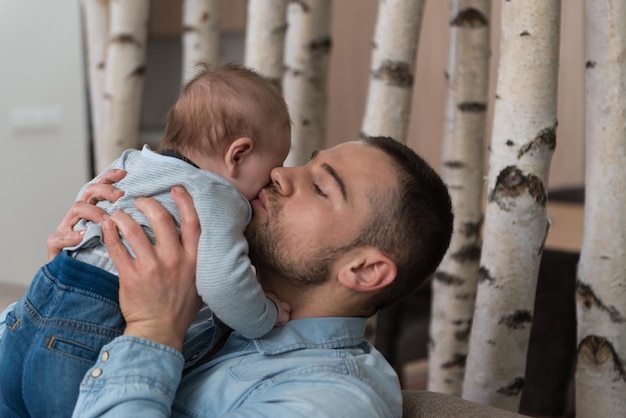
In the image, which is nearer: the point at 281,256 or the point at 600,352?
the point at 281,256

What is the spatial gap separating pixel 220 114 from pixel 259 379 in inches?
16.2

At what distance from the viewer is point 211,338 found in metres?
1.42

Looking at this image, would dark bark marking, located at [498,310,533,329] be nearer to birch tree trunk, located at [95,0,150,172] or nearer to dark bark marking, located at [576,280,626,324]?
dark bark marking, located at [576,280,626,324]

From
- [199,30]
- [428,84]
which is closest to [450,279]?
[199,30]

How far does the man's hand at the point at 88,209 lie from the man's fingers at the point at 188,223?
4.7 inches

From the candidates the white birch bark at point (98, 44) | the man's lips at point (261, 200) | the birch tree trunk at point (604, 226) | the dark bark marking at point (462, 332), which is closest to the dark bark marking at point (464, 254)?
the dark bark marking at point (462, 332)

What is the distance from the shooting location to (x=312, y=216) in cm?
131

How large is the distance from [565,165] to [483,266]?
10.6 ft

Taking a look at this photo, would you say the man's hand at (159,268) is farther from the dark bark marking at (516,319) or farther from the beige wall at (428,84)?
the beige wall at (428,84)

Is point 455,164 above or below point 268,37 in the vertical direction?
below

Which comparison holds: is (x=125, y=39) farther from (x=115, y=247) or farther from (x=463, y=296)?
(x=115, y=247)

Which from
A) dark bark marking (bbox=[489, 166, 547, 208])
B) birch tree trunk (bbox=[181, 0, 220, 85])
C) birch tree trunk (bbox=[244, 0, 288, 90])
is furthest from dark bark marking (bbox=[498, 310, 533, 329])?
birch tree trunk (bbox=[181, 0, 220, 85])

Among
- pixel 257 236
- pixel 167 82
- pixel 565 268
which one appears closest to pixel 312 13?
pixel 257 236

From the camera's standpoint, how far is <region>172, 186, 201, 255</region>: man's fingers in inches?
49.3
